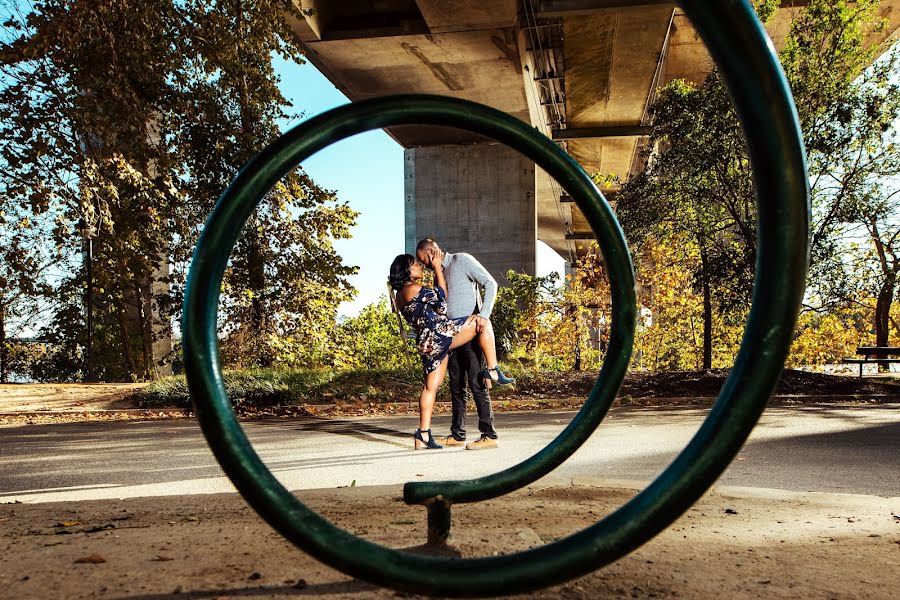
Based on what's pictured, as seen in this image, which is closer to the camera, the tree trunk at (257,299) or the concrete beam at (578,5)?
the concrete beam at (578,5)

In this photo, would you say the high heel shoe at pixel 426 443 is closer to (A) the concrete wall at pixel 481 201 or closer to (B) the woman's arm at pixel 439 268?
(B) the woman's arm at pixel 439 268

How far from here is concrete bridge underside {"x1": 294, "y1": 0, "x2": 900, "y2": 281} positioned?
547 inches

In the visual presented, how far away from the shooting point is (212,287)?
1.67m

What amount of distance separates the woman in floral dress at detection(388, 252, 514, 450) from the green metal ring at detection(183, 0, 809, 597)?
4.76 metres

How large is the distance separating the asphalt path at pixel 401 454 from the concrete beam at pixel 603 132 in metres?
12.0

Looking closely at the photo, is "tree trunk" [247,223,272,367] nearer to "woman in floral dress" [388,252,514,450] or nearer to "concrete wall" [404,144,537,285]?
"concrete wall" [404,144,537,285]

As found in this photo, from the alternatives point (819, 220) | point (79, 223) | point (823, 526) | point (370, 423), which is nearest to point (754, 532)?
point (823, 526)

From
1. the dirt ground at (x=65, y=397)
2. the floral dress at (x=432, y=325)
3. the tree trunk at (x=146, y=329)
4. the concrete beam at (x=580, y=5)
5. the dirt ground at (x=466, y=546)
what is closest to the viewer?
the dirt ground at (x=466, y=546)

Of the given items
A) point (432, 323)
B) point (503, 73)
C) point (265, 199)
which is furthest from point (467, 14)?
point (432, 323)

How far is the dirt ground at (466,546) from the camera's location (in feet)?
6.86

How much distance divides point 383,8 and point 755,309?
1528 cm

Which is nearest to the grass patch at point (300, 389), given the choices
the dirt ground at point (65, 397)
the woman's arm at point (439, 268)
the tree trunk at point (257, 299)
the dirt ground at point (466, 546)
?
the dirt ground at point (65, 397)

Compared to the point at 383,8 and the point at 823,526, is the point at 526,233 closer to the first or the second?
the point at 383,8

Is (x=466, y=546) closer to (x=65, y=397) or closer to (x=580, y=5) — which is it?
(x=65, y=397)
